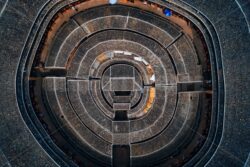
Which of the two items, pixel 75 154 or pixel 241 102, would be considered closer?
pixel 241 102

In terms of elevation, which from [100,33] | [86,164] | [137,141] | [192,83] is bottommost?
[86,164]

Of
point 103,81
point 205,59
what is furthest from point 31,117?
point 205,59

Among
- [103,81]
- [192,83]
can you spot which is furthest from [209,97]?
[103,81]

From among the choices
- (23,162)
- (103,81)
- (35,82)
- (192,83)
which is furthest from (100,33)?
(23,162)

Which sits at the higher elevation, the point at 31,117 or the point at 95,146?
the point at 31,117

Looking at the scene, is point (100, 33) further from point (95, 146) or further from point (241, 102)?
point (241, 102)

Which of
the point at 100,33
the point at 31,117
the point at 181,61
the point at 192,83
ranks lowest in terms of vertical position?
the point at 31,117

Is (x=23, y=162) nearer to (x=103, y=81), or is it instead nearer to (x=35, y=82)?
(x=35, y=82)

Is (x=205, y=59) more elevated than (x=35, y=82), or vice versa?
(x=205, y=59)

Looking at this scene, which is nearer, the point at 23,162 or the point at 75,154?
the point at 23,162
